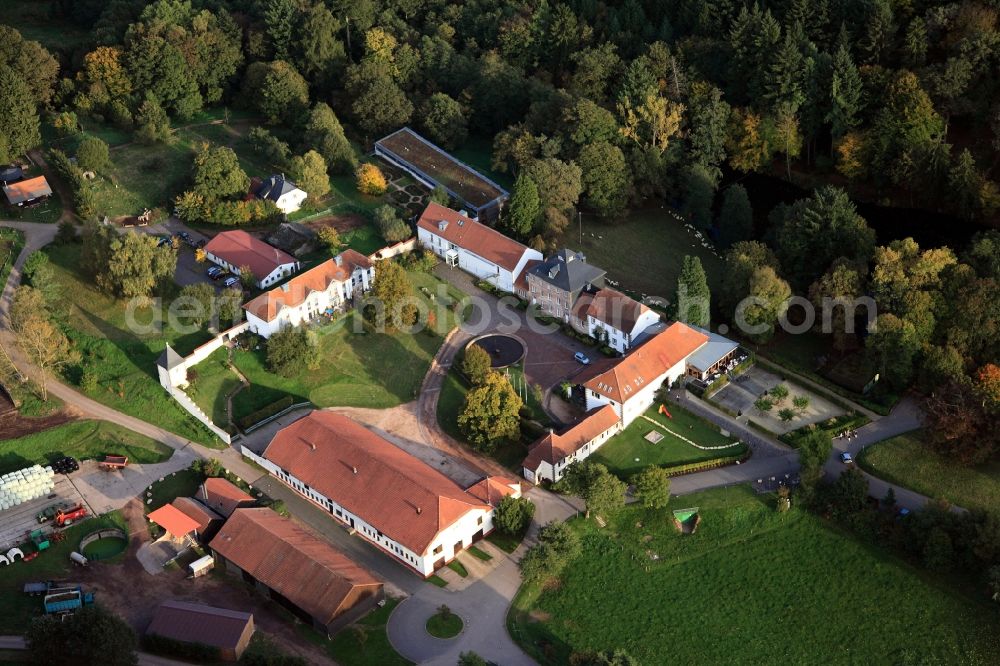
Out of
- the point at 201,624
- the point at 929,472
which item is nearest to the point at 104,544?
the point at 201,624

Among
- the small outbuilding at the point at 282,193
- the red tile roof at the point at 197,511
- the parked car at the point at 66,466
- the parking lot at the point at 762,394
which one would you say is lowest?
the parked car at the point at 66,466

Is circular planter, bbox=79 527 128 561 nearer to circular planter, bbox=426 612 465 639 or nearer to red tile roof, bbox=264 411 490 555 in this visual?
red tile roof, bbox=264 411 490 555

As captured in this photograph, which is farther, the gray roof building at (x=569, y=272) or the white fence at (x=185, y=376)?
the gray roof building at (x=569, y=272)

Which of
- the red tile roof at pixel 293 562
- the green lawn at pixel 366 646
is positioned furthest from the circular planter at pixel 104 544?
the green lawn at pixel 366 646

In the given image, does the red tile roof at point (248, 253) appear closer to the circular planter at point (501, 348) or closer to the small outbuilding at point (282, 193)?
the small outbuilding at point (282, 193)

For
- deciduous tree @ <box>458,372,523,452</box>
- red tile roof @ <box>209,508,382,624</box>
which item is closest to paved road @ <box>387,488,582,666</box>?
red tile roof @ <box>209,508,382,624</box>
